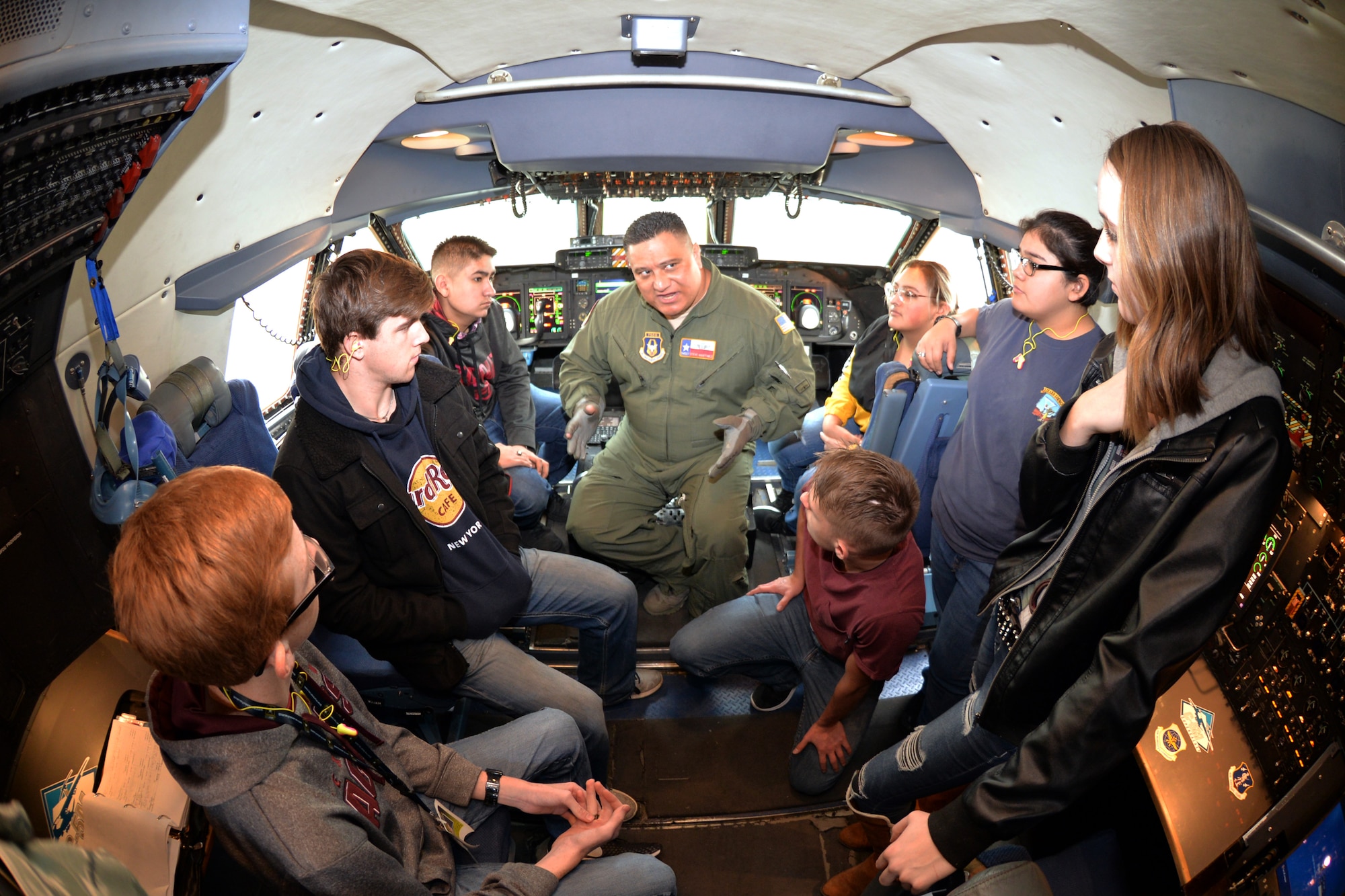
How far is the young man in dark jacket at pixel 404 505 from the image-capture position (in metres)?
2.01

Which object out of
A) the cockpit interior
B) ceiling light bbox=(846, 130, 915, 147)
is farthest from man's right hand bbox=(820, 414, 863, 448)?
ceiling light bbox=(846, 130, 915, 147)

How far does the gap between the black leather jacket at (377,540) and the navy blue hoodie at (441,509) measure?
0.04 metres

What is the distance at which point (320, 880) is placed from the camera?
1.29 meters

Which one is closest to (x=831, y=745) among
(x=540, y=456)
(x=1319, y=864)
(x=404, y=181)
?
(x=1319, y=864)

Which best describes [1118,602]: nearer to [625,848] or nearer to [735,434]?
[625,848]

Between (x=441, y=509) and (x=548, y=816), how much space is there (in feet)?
2.79

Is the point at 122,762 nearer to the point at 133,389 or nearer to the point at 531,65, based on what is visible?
the point at 133,389

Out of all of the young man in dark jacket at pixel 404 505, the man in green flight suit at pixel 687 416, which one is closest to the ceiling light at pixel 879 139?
the man in green flight suit at pixel 687 416

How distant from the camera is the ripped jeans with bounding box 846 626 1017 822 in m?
1.80

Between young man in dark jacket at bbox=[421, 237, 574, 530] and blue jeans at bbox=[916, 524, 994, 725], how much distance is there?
1508mm

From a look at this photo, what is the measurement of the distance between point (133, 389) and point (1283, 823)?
9.03ft

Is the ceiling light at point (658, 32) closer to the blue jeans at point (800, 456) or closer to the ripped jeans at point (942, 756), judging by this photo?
the blue jeans at point (800, 456)

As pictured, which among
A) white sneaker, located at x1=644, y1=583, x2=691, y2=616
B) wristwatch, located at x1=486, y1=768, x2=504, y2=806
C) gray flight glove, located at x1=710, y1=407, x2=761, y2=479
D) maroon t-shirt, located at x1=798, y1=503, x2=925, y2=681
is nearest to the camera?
wristwatch, located at x1=486, y1=768, x2=504, y2=806

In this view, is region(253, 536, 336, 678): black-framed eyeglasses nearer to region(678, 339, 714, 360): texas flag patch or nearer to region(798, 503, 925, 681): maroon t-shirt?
region(798, 503, 925, 681): maroon t-shirt
